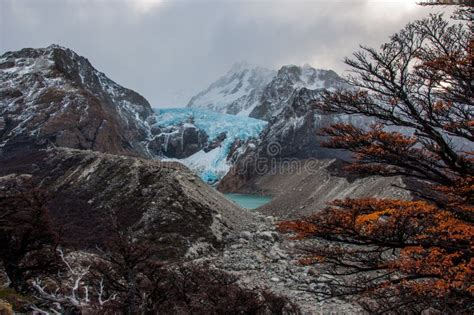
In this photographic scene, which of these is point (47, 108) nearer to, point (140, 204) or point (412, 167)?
point (140, 204)

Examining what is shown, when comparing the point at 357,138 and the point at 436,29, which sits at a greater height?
the point at 436,29

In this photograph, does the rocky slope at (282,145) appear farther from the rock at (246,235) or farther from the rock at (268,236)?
the rock at (246,235)

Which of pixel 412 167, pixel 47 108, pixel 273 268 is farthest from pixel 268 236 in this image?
pixel 47 108

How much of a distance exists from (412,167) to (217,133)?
143 metres

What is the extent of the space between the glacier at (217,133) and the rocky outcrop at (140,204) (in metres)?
94.5

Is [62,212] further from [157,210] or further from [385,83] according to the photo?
[385,83]

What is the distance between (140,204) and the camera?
103 ft

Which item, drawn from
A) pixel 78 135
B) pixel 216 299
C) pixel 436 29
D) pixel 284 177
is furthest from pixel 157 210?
pixel 284 177

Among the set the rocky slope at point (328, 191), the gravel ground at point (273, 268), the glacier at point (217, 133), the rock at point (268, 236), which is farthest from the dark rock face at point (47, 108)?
the gravel ground at point (273, 268)

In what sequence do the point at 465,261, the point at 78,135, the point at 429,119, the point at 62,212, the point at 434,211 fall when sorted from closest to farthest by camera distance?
the point at 465,261 < the point at 434,211 < the point at 429,119 < the point at 62,212 < the point at 78,135

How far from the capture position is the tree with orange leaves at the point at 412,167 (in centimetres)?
842

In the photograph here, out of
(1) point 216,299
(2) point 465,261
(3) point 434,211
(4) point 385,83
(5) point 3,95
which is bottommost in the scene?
(1) point 216,299

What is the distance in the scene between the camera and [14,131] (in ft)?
275

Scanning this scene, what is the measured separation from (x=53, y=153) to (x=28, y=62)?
6597cm
